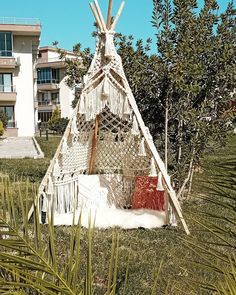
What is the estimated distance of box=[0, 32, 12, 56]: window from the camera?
1076 inches

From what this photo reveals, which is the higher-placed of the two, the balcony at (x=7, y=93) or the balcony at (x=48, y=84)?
the balcony at (x=48, y=84)

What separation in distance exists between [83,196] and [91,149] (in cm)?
80

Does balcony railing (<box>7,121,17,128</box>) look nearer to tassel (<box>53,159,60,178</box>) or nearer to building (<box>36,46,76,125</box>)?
building (<box>36,46,76,125</box>)

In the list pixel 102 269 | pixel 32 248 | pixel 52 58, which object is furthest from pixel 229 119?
pixel 52 58

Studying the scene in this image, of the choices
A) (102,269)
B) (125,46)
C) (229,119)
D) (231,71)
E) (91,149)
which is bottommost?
(102,269)

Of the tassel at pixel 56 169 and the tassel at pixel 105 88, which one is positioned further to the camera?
the tassel at pixel 56 169

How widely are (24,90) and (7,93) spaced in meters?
1.27

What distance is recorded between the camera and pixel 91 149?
6648mm

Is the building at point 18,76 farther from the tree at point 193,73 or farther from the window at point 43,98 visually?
the tree at point 193,73

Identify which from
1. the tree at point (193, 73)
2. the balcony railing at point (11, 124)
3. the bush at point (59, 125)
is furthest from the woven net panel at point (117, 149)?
the bush at point (59, 125)

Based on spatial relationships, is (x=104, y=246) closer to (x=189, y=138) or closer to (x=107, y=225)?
(x=107, y=225)

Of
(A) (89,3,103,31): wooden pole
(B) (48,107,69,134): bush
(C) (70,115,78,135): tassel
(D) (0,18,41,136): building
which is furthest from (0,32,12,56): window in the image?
(C) (70,115,78,135): tassel

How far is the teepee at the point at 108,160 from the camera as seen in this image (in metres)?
5.40

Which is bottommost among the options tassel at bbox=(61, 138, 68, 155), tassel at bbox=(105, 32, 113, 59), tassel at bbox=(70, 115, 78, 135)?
tassel at bbox=(61, 138, 68, 155)
